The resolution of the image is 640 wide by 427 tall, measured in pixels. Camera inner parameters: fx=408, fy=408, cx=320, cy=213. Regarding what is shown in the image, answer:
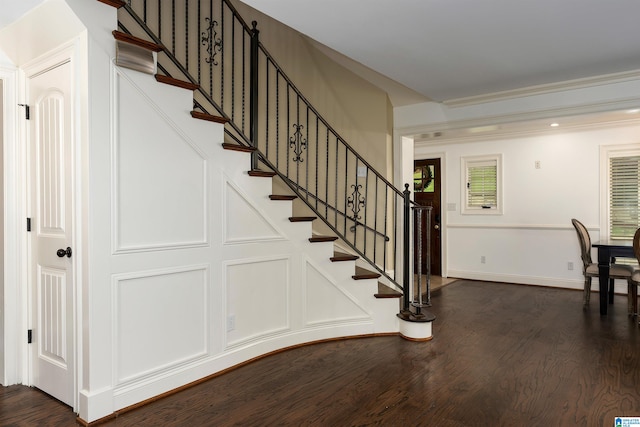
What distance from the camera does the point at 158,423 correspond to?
7.27ft

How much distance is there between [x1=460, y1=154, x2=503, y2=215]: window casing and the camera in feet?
21.9

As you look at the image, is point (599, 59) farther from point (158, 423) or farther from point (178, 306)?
point (158, 423)

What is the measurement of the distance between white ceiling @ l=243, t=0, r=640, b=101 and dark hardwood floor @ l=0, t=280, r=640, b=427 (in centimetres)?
249

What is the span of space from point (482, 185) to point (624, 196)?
193cm

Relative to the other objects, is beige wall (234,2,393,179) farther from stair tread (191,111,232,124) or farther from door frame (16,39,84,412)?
door frame (16,39,84,412)

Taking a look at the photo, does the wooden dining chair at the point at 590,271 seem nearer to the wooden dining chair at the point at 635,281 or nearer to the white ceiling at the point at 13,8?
the wooden dining chair at the point at 635,281

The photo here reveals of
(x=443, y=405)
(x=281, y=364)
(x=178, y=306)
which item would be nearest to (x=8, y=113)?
(x=178, y=306)

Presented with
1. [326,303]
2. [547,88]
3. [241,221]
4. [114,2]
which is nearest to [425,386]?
[326,303]

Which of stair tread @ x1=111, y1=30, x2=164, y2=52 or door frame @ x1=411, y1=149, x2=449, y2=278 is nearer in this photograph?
stair tread @ x1=111, y1=30, x2=164, y2=52

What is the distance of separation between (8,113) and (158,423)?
2181 mm

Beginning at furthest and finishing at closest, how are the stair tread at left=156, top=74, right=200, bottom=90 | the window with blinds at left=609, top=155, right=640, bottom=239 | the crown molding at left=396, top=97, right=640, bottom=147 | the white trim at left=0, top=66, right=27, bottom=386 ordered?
1. the window with blinds at left=609, top=155, right=640, bottom=239
2. the crown molding at left=396, top=97, right=640, bottom=147
3. the white trim at left=0, top=66, right=27, bottom=386
4. the stair tread at left=156, top=74, right=200, bottom=90

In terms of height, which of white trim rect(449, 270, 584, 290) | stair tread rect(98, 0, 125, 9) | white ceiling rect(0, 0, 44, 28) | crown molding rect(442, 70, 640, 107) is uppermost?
crown molding rect(442, 70, 640, 107)


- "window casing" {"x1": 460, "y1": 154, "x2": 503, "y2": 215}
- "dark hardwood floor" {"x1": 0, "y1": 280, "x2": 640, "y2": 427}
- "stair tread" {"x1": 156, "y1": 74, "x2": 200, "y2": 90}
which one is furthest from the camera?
"window casing" {"x1": 460, "y1": 154, "x2": 503, "y2": 215}

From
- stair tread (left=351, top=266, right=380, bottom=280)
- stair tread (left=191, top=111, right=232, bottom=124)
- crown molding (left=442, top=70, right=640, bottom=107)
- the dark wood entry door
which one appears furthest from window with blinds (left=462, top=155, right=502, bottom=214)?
stair tread (left=191, top=111, right=232, bottom=124)
